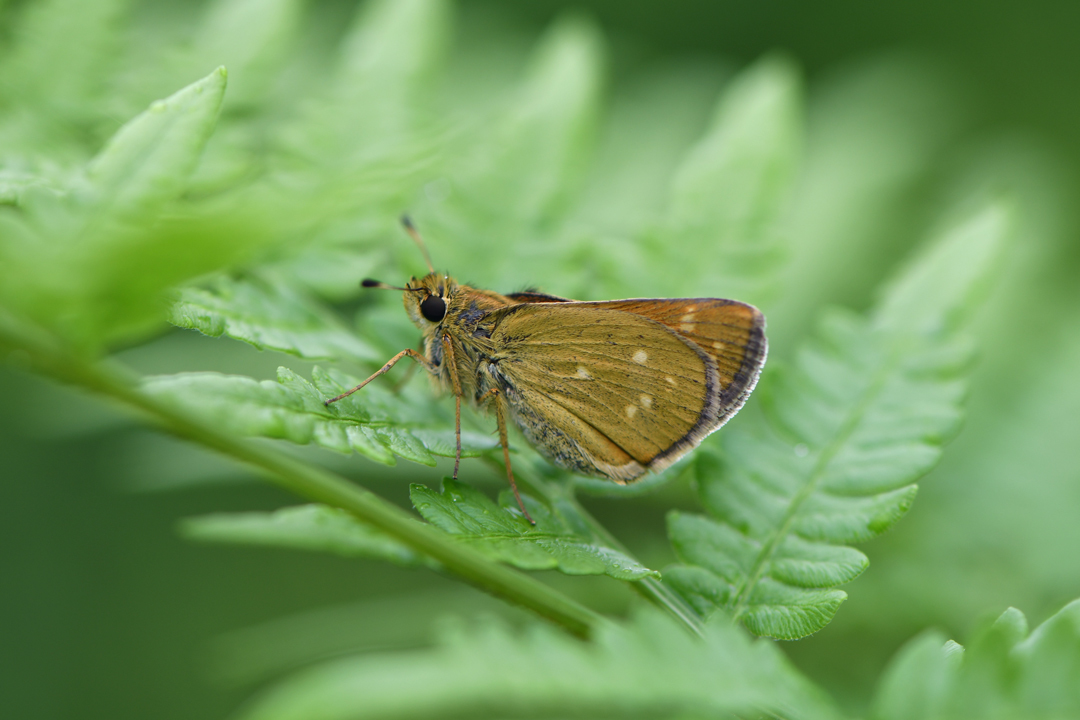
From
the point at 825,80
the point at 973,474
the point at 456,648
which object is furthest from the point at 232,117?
the point at 825,80

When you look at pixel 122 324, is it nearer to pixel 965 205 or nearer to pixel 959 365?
pixel 959 365

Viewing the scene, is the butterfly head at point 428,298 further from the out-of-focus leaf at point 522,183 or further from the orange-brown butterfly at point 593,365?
the out-of-focus leaf at point 522,183

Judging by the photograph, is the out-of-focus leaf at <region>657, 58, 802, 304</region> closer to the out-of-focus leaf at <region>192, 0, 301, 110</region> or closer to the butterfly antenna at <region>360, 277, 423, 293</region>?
the butterfly antenna at <region>360, 277, 423, 293</region>

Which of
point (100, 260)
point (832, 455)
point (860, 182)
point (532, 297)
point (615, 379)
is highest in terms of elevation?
point (860, 182)

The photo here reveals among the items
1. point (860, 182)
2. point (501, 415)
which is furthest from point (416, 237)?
point (860, 182)

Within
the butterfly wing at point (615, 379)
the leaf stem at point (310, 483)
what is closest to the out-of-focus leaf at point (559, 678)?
the leaf stem at point (310, 483)

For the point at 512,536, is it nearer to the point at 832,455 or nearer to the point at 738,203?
the point at 832,455
